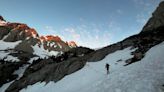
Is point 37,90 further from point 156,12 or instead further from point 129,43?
point 156,12

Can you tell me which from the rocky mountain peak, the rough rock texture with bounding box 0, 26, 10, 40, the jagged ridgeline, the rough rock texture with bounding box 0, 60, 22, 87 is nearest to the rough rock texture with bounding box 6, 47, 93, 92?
the jagged ridgeline

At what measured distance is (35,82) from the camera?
48.9 m

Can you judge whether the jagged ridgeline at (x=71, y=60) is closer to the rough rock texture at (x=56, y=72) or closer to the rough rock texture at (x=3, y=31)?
the rough rock texture at (x=56, y=72)

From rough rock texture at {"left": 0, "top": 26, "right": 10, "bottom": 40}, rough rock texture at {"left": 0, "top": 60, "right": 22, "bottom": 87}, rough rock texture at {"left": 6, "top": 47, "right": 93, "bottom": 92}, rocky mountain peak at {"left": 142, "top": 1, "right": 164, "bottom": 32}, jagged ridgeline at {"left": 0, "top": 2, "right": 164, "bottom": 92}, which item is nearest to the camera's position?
jagged ridgeline at {"left": 0, "top": 2, "right": 164, "bottom": 92}

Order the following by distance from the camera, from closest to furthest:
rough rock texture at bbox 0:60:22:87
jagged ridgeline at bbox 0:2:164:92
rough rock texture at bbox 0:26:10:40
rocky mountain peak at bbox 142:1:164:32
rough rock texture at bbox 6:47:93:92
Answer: jagged ridgeline at bbox 0:2:164:92, rough rock texture at bbox 6:47:93:92, rough rock texture at bbox 0:60:22:87, rocky mountain peak at bbox 142:1:164:32, rough rock texture at bbox 0:26:10:40

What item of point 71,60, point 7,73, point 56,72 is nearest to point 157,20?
point 71,60

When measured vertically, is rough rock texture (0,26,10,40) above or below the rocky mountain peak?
above

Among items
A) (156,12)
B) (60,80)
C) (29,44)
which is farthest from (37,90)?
(29,44)

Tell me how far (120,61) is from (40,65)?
1368 inches

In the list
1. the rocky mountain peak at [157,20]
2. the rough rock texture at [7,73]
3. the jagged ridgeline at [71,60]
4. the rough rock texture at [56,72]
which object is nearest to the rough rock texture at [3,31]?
the jagged ridgeline at [71,60]

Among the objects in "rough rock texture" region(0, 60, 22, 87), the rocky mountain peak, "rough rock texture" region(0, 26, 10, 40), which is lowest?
"rough rock texture" region(0, 60, 22, 87)

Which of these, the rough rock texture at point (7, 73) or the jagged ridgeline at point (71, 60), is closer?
the jagged ridgeline at point (71, 60)

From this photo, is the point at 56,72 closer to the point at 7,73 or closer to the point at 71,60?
the point at 71,60

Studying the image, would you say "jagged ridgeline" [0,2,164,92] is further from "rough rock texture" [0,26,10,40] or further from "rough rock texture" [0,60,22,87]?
"rough rock texture" [0,26,10,40]
